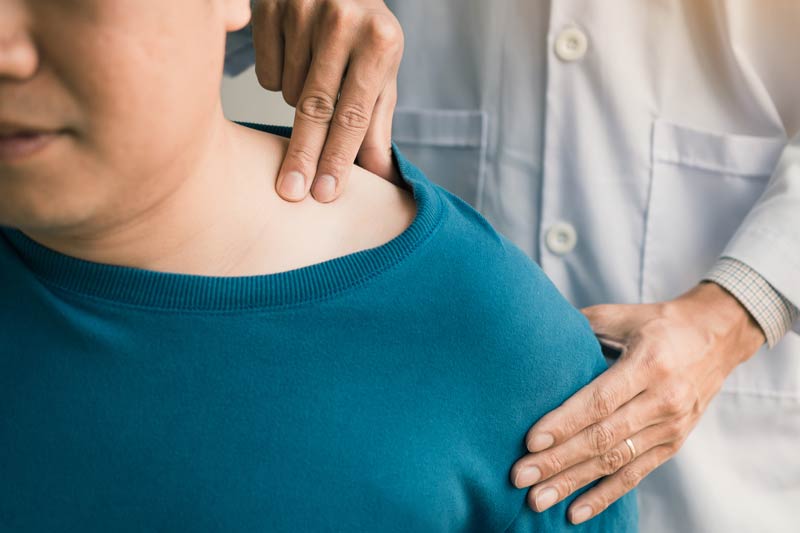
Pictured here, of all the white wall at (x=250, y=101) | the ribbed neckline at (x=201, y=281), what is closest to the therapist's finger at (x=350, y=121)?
the ribbed neckline at (x=201, y=281)

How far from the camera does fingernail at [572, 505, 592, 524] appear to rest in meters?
0.83

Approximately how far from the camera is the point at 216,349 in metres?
A: 0.66

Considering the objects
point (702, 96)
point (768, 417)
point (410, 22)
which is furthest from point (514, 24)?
point (768, 417)

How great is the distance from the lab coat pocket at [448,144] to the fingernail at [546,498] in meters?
0.56

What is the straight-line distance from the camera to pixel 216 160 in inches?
28.2

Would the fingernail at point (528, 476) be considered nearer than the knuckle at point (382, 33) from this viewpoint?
Yes

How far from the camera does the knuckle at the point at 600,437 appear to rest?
0.90 m

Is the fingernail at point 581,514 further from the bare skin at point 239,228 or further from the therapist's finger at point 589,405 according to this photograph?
the bare skin at point 239,228

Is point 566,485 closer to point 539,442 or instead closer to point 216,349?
point 539,442

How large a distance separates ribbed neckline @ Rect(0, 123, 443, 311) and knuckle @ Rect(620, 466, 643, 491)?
1.28ft

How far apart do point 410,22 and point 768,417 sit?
73cm

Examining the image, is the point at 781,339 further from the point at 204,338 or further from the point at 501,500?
the point at 204,338

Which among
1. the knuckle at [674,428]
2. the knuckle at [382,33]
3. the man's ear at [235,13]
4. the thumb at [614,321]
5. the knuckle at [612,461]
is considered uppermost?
the man's ear at [235,13]

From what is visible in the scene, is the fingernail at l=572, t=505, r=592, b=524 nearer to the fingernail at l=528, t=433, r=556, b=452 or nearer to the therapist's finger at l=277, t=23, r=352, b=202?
the fingernail at l=528, t=433, r=556, b=452
